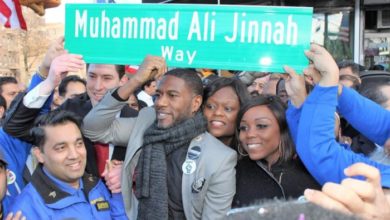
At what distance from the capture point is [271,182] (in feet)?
7.79

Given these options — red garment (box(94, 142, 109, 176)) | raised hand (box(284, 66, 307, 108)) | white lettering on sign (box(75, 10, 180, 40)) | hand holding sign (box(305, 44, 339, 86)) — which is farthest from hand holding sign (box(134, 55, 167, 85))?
hand holding sign (box(305, 44, 339, 86))

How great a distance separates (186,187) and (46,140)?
785mm

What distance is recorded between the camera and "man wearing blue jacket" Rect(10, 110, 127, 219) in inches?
84.0

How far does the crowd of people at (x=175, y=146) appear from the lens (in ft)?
6.87

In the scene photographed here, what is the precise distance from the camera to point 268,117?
98.7 inches

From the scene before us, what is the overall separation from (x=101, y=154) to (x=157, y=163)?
50 centimetres

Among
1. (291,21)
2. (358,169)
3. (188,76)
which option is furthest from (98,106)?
(358,169)

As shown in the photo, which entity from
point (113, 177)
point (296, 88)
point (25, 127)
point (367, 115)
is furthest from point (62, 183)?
point (367, 115)

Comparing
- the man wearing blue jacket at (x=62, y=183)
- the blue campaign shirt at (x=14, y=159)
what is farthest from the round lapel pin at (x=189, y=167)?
the blue campaign shirt at (x=14, y=159)

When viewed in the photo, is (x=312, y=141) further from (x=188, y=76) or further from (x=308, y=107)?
(x=188, y=76)

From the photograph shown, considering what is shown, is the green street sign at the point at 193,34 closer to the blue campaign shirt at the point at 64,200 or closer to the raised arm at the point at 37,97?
the raised arm at the point at 37,97

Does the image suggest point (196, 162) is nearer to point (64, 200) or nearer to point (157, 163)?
point (157, 163)

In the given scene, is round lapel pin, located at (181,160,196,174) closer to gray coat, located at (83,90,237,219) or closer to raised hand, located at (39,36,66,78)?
gray coat, located at (83,90,237,219)

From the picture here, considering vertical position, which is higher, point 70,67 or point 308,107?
point 70,67
